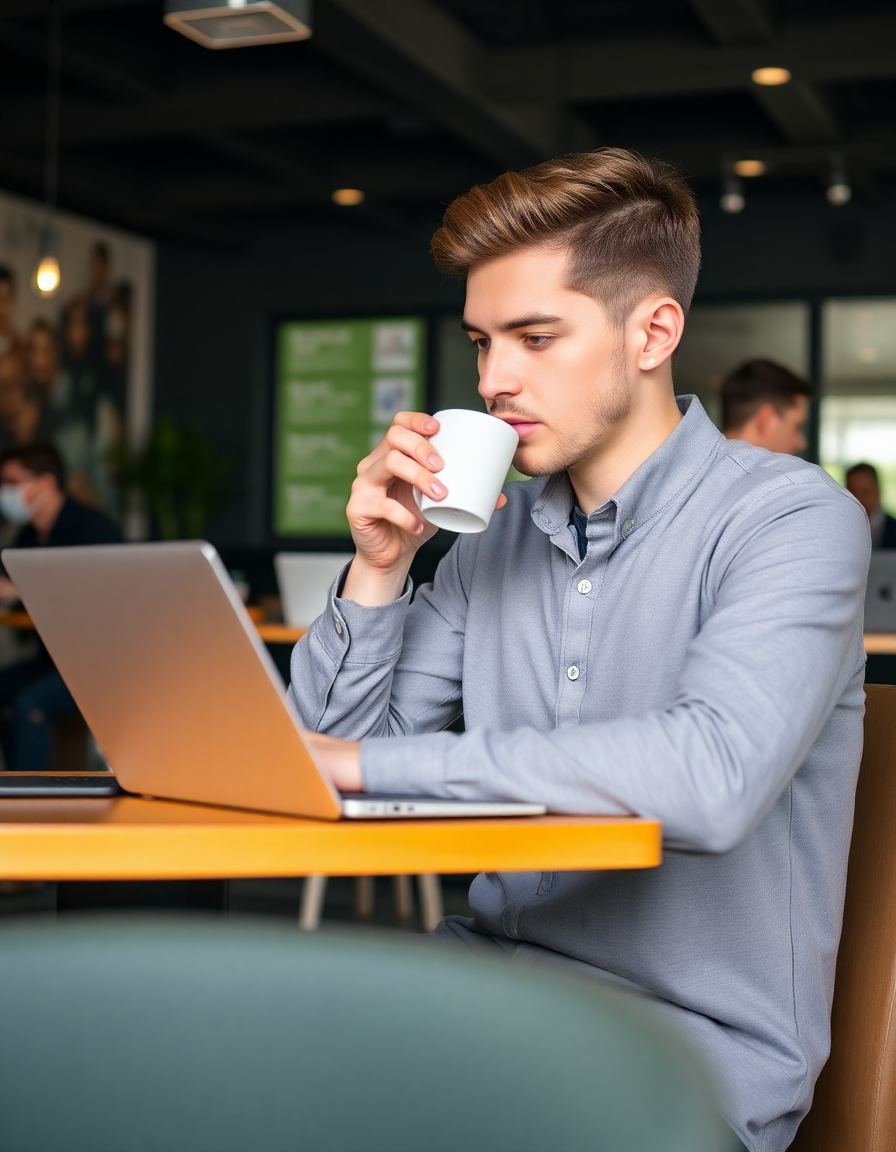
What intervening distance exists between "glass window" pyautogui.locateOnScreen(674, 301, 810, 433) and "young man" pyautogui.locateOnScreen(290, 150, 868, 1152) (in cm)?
709

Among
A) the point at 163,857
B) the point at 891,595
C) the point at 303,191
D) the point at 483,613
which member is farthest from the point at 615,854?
the point at 303,191

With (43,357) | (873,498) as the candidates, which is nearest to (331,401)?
(43,357)

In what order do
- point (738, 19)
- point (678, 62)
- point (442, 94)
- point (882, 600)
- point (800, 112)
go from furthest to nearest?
point (800, 112)
point (442, 94)
point (678, 62)
point (738, 19)
point (882, 600)

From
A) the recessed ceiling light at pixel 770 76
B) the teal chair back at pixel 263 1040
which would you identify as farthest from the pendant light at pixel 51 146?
the teal chair back at pixel 263 1040

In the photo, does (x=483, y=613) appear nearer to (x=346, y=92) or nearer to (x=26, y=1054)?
(x=26, y=1054)

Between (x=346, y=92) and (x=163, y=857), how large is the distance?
6190 mm

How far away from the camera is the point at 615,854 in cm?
91

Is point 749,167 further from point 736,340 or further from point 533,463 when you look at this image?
point 533,463

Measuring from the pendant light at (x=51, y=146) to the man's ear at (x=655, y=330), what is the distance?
14.5ft

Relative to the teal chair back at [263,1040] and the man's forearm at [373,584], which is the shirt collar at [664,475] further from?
the teal chair back at [263,1040]

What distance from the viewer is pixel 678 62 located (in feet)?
19.9

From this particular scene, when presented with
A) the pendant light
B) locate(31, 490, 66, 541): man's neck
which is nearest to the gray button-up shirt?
locate(31, 490, 66, 541): man's neck

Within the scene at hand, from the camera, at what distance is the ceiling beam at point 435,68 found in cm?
539

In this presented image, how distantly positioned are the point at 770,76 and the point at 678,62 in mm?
399
